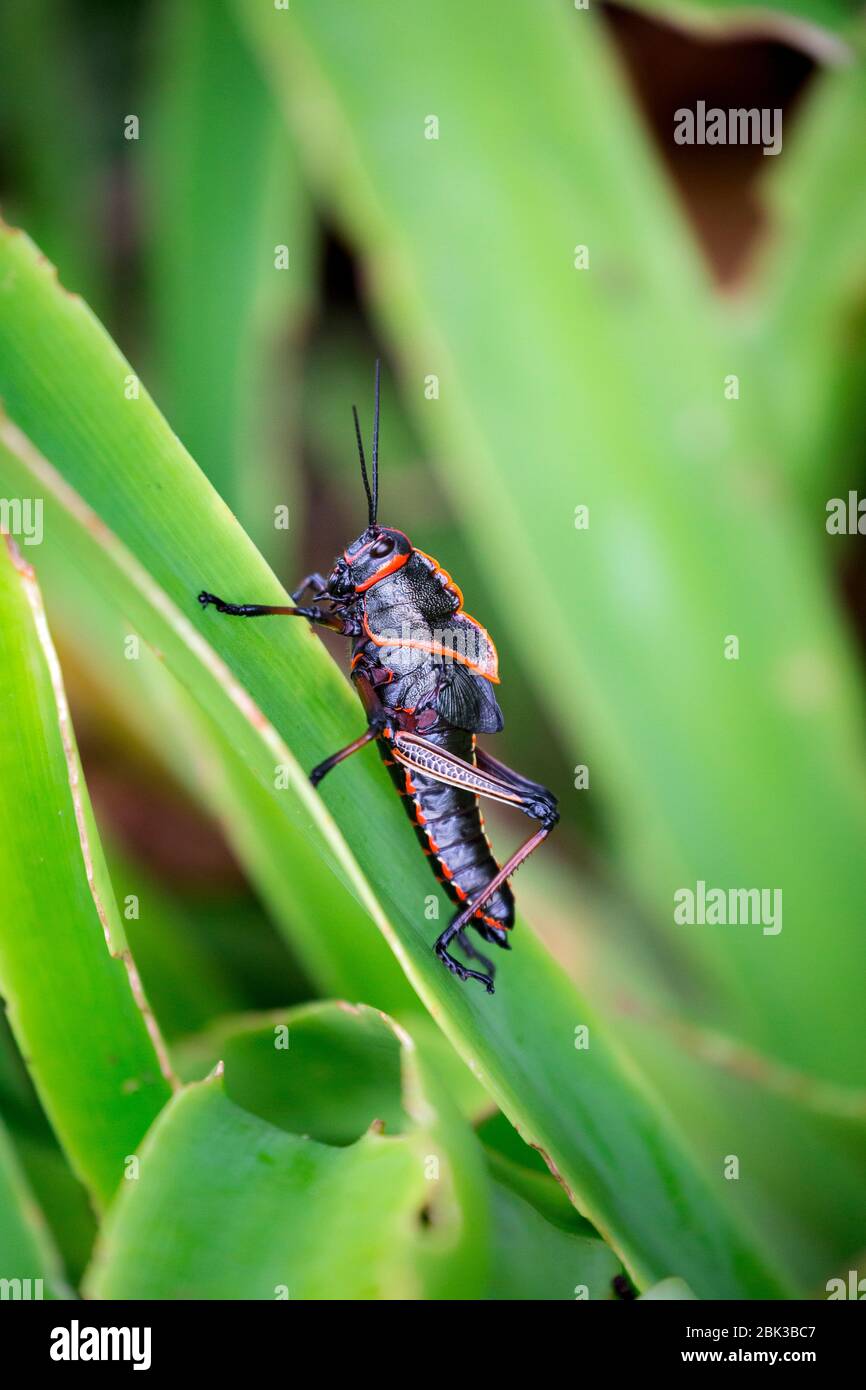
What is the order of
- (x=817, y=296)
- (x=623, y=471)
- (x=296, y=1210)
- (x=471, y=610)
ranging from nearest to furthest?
1. (x=296, y=1210)
2. (x=623, y=471)
3. (x=817, y=296)
4. (x=471, y=610)

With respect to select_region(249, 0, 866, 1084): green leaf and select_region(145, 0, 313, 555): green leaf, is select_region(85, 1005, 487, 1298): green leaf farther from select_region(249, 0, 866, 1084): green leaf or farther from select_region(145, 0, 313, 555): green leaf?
select_region(145, 0, 313, 555): green leaf

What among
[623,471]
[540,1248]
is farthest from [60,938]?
[623,471]

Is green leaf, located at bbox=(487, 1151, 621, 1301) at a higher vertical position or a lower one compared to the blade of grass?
lower

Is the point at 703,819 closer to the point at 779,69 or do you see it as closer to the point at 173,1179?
the point at 173,1179

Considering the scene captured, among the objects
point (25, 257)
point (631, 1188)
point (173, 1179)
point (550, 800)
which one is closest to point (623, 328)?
point (550, 800)

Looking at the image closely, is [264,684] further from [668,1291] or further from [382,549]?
[668,1291]

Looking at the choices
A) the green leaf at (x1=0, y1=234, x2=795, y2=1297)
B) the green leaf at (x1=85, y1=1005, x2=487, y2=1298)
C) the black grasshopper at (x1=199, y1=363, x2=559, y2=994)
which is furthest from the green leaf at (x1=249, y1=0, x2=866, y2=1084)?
the green leaf at (x1=85, y1=1005, x2=487, y2=1298)
